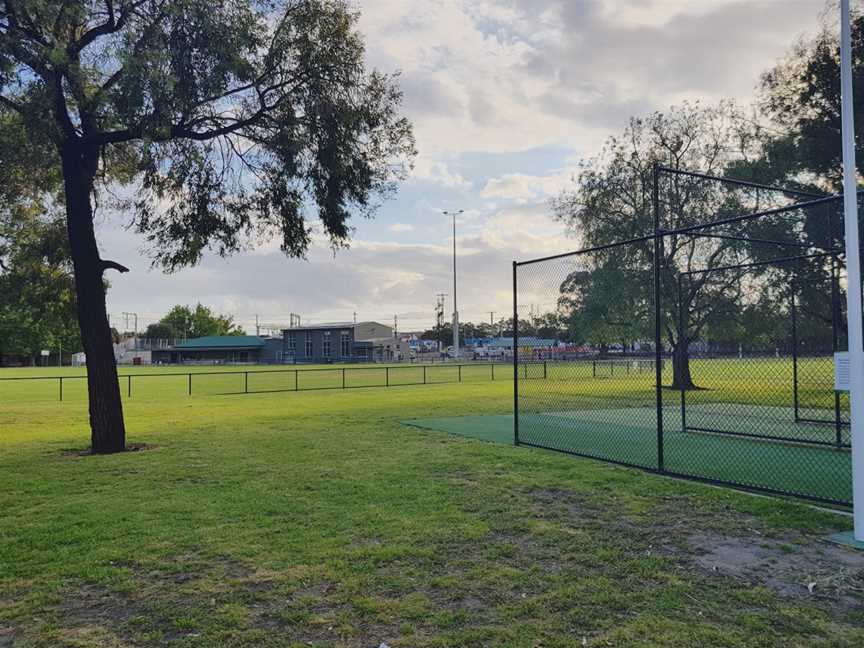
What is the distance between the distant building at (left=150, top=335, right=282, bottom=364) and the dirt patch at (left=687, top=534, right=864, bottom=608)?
8426cm

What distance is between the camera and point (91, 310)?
1056 cm

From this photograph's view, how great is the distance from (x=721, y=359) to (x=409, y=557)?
7146 millimetres

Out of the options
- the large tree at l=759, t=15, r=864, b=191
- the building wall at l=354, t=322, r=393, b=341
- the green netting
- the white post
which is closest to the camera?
the white post

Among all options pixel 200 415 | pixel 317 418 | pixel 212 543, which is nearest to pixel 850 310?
pixel 212 543

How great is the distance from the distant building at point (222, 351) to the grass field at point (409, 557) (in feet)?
265

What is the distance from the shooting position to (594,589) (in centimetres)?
411

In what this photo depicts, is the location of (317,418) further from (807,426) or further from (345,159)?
(807,426)

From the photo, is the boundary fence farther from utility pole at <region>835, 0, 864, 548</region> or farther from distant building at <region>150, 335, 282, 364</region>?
distant building at <region>150, 335, 282, 364</region>

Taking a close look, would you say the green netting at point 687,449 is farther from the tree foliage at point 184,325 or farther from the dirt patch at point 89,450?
the tree foliage at point 184,325

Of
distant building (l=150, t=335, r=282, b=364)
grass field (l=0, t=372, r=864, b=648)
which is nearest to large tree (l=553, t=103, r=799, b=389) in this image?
grass field (l=0, t=372, r=864, b=648)

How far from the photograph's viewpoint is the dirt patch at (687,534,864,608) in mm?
4074

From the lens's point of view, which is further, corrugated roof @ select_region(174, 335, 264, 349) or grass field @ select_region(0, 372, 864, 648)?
corrugated roof @ select_region(174, 335, 264, 349)

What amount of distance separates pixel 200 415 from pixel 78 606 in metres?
12.9

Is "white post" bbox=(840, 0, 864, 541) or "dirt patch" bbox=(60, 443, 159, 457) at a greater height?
"white post" bbox=(840, 0, 864, 541)
